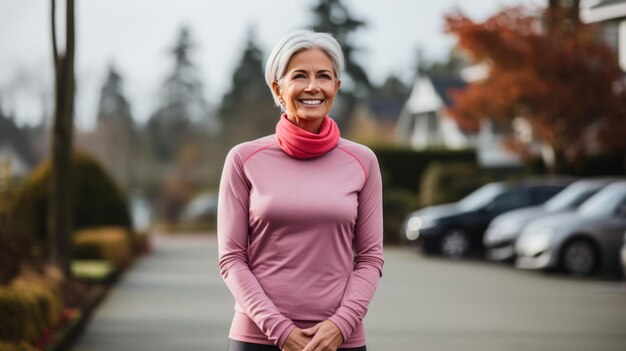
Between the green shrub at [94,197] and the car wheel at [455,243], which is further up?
the green shrub at [94,197]

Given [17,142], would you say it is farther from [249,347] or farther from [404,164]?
[249,347]

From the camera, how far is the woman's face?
132 inches

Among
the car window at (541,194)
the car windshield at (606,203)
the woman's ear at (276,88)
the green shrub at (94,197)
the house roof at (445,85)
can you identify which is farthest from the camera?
the house roof at (445,85)

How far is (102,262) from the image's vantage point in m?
18.5

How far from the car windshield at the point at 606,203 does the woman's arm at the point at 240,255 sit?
596 inches

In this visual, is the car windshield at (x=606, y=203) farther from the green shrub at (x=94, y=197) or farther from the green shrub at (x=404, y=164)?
the green shrub at (x=404, y=164)

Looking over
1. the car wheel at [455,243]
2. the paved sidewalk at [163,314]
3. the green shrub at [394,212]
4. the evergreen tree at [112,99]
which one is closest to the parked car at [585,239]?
the car wheel at [455,243]

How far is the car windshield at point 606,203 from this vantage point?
695 inches

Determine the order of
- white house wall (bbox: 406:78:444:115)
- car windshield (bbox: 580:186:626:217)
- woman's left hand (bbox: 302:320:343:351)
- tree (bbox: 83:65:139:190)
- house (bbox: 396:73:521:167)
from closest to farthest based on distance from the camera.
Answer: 1. woman's left hand (bbox: 302:320:343:351)
2. car windshield (bbox: 580:186:626:217)
3. house (bbox: 396:73:521:167)
4. white house wall (bbox: 406:78:444:115)
5. tree (bbox: 83:65:139:190)

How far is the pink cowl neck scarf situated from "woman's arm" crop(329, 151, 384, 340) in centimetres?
18

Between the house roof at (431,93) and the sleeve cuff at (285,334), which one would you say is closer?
the sleeve cuff at (285,334)

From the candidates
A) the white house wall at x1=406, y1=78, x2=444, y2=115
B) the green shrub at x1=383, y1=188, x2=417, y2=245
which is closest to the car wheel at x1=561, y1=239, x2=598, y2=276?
the green shrub at x1=383, y1=188, x2=417, y2=245

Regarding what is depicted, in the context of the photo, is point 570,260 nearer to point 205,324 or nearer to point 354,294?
point 205,324

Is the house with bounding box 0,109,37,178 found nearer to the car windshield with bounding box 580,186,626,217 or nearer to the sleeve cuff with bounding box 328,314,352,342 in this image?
the car windshield with bounding box 580,186,626,217
